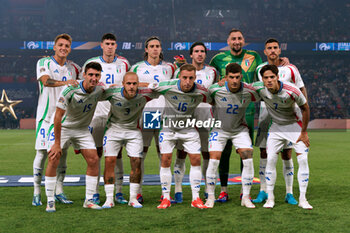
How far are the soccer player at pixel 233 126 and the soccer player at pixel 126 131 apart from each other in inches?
33.4

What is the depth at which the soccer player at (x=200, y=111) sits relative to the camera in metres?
5.04

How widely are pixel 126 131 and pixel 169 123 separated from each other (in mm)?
545

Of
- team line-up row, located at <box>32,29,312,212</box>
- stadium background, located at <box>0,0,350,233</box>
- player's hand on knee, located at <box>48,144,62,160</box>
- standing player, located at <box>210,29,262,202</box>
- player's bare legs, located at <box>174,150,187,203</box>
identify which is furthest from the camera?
stadium background, located at <box>0,0,350,233</box>

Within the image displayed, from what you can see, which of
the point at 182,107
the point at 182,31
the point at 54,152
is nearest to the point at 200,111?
the point at 182,107

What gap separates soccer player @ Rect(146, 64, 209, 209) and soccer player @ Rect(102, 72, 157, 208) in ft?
0.85

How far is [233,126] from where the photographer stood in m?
4.84

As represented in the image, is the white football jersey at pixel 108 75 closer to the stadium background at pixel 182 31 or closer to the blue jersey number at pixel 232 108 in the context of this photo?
the blue jersey number at pixel 232 108

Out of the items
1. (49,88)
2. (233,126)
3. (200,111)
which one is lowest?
(233,126)

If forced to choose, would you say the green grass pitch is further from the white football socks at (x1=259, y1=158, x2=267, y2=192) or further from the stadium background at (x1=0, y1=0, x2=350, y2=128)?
the stadium background at (x1=0, y1=0, x2=350, y2=128)

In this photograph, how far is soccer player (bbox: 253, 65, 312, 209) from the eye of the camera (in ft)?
14.9

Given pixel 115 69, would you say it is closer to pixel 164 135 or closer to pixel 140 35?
pixel 164 135

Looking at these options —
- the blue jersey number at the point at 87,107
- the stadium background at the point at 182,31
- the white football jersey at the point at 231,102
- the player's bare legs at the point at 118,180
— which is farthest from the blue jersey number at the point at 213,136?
the stadium background at the point at 182,31

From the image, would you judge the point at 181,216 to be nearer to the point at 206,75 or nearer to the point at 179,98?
the point at 179,98

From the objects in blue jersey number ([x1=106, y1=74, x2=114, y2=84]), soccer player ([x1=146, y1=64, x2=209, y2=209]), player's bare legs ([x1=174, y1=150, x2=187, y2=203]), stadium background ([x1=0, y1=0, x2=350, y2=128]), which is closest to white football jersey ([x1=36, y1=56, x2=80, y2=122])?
blue jersey number ([x1=106, y1=74, x2=114, y2=84])
